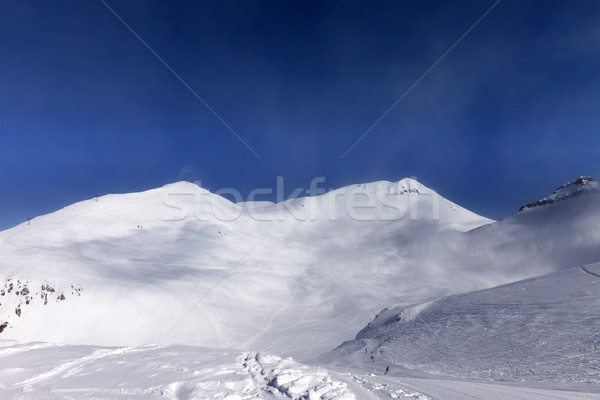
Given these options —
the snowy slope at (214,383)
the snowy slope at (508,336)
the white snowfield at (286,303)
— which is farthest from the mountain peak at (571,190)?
the snowy slope at (214,383)

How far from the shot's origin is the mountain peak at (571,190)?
114 feet

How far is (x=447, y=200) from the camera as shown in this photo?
5522 cm

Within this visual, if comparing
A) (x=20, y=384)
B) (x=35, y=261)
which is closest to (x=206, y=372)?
(x=20, y=384)

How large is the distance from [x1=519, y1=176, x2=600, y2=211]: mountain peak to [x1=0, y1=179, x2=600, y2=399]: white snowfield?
340 mm

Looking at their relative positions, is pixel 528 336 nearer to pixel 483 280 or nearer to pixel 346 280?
pixel 346 280

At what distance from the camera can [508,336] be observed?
6.91m

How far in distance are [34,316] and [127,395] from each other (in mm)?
10126

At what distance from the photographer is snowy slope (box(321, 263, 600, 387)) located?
17.6 ft

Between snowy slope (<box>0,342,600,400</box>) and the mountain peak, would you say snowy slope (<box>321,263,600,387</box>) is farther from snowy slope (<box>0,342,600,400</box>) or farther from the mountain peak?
the mountain peak

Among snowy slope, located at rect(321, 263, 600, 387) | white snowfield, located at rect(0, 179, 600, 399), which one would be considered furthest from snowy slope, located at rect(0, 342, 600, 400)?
snowy slope, located at rect(321, 263, 600, 387)

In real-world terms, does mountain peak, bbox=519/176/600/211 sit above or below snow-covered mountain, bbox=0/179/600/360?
above

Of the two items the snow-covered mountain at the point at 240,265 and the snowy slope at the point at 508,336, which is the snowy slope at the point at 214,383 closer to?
the snowy slope at the point at 508,336

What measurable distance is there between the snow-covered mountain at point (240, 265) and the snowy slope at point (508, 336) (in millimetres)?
4927

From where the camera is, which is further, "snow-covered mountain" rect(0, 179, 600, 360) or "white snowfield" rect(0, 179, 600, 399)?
"snow-covered mountain" rect(0, 179, 600, 360)
